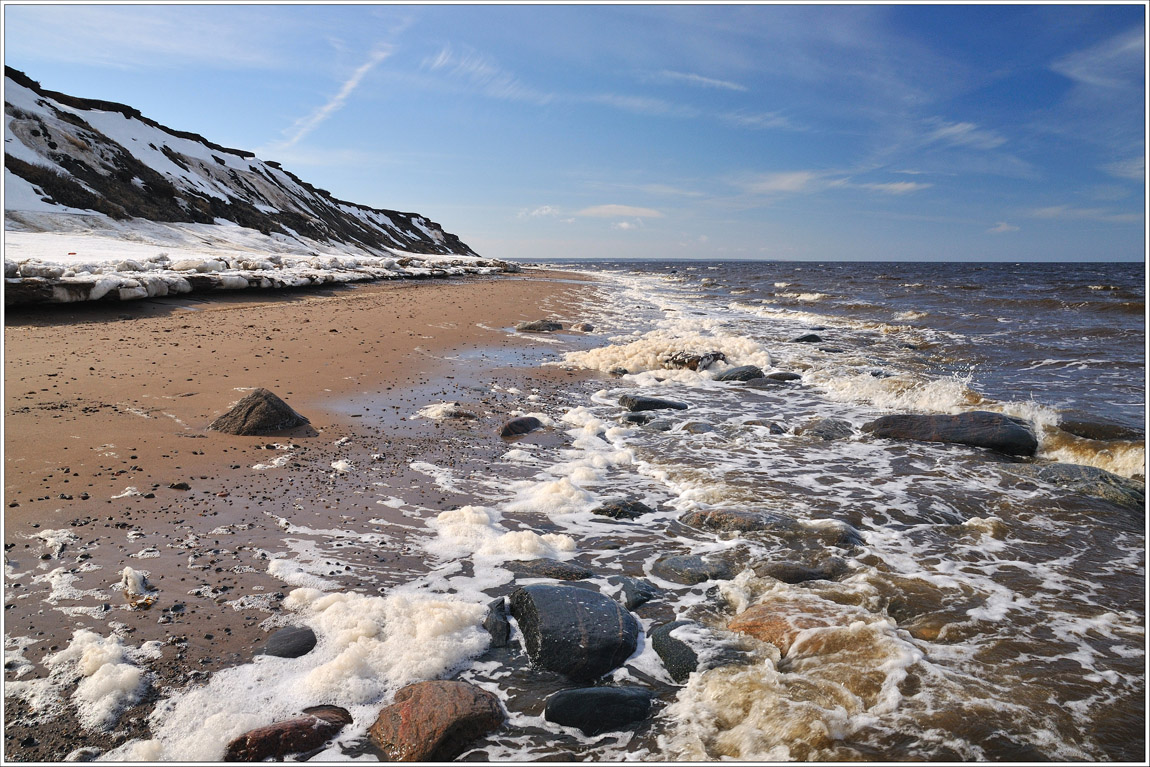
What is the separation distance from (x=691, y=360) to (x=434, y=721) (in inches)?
359

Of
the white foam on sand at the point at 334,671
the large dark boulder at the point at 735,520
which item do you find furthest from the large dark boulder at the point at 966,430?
the white foam on sand at the point at 334,671

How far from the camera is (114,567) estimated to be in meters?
3.51

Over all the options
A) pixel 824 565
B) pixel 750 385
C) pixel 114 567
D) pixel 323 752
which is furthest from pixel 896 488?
pixel 114 567

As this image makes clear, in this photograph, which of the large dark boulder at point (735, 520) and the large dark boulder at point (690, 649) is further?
the large dark boulder at point (735, 520)

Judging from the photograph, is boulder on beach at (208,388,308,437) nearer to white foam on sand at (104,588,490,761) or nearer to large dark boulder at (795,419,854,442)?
white foam on sand at (104,588,490,761)

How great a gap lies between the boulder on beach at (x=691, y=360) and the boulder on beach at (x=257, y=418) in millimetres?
6899

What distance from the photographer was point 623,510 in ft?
16.1

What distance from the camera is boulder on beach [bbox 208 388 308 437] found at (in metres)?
5.88

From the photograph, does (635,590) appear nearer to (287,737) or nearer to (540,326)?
(287,737)

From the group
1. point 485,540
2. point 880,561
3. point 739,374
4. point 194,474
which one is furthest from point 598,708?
point 739,374

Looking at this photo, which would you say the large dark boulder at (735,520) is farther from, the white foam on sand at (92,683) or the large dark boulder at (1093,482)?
the white foam on sand at (92,683)

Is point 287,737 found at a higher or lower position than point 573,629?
lower

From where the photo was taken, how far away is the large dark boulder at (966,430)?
6.89 m

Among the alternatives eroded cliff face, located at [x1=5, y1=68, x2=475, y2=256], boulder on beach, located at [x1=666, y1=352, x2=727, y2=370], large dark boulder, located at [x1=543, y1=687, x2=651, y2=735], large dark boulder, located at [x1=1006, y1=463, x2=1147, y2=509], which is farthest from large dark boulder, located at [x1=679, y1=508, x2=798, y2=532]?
eroded cliff face, located at [x1=5, y1=68, x2=475, y2=256]
